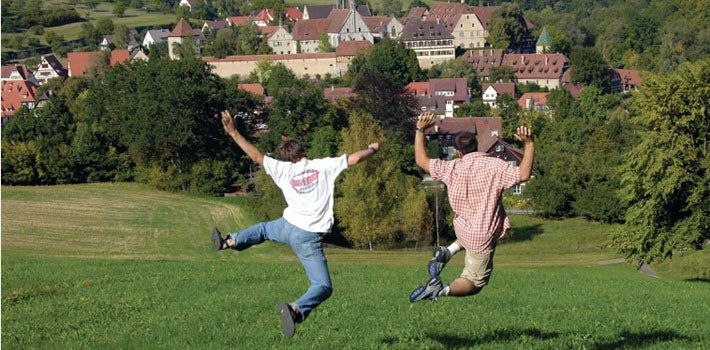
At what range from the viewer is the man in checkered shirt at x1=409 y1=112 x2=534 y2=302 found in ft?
41.7

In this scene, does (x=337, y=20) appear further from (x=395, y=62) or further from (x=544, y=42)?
(x=395, y=62)

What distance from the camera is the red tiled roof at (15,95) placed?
140 metres

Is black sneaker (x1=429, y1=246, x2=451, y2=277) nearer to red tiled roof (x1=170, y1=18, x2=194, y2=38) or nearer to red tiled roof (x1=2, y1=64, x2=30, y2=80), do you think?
red tiled roof (x1=2, y1=64, x2=30, y2=80)

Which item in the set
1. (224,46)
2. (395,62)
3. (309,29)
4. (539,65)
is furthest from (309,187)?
(309,29)

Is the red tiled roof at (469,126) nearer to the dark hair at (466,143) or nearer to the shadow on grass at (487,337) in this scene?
the shadow on grass at (487,337)

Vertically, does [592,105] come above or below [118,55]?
below

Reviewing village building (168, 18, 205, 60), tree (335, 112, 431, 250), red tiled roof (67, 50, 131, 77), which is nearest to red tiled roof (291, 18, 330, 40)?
village building (168, 18, 205, 60)

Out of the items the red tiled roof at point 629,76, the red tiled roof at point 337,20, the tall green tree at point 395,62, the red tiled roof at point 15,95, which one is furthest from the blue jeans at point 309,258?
the red tiled roof at point 337,20

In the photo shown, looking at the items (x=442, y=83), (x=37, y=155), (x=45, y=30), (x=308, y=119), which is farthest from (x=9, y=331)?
(x=45, y=30)

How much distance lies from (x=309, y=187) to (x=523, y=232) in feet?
171

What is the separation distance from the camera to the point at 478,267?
43.9 feet

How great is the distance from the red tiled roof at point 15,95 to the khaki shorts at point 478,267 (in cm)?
13396

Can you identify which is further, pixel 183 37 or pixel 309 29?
pixel 309 29

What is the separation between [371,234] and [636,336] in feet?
141
